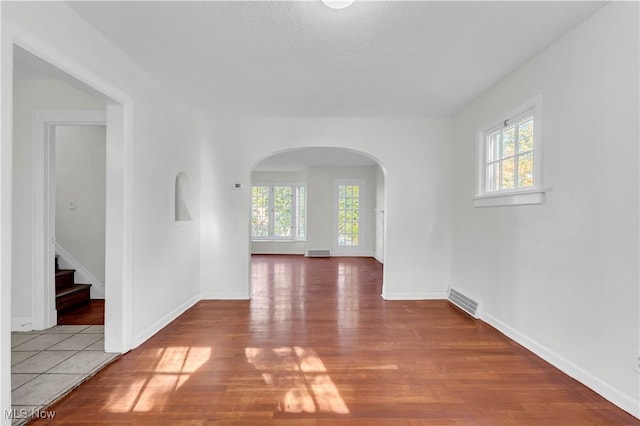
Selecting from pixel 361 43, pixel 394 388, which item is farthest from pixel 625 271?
pixel 361 43

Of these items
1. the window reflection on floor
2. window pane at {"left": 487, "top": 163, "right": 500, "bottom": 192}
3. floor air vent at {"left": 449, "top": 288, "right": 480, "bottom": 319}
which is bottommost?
the window reflection on floor

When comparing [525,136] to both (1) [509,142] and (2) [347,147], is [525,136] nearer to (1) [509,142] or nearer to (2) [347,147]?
Answer: (1) [509,142]

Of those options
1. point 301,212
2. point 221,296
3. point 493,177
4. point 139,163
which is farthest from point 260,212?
point 493,177

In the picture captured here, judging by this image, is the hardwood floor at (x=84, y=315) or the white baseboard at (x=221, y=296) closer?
the hardwood floor at (x=84, y=315)

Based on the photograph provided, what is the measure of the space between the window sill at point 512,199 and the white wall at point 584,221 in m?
0.06

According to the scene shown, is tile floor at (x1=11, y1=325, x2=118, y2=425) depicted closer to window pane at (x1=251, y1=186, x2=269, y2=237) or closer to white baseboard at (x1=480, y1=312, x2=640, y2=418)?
white baseboard at (x1=480, y1=312, x2=640, y2=418)

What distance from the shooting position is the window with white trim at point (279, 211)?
30.6ft

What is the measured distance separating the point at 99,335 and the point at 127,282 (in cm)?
76

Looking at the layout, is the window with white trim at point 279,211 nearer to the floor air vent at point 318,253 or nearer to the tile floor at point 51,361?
the floor air vent at point 318,253

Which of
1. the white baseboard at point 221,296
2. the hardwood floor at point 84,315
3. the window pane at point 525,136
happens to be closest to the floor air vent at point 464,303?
the window pane at point 525,136

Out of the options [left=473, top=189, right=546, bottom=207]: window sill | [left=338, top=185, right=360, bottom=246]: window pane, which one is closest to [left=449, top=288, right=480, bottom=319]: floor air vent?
[left=473, top=189, right=546, bottom=207]: window sill

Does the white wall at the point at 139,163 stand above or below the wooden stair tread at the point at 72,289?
above

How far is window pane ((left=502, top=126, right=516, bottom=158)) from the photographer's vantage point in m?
3.08

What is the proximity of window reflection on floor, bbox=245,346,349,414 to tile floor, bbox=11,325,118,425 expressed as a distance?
1.20 meters
